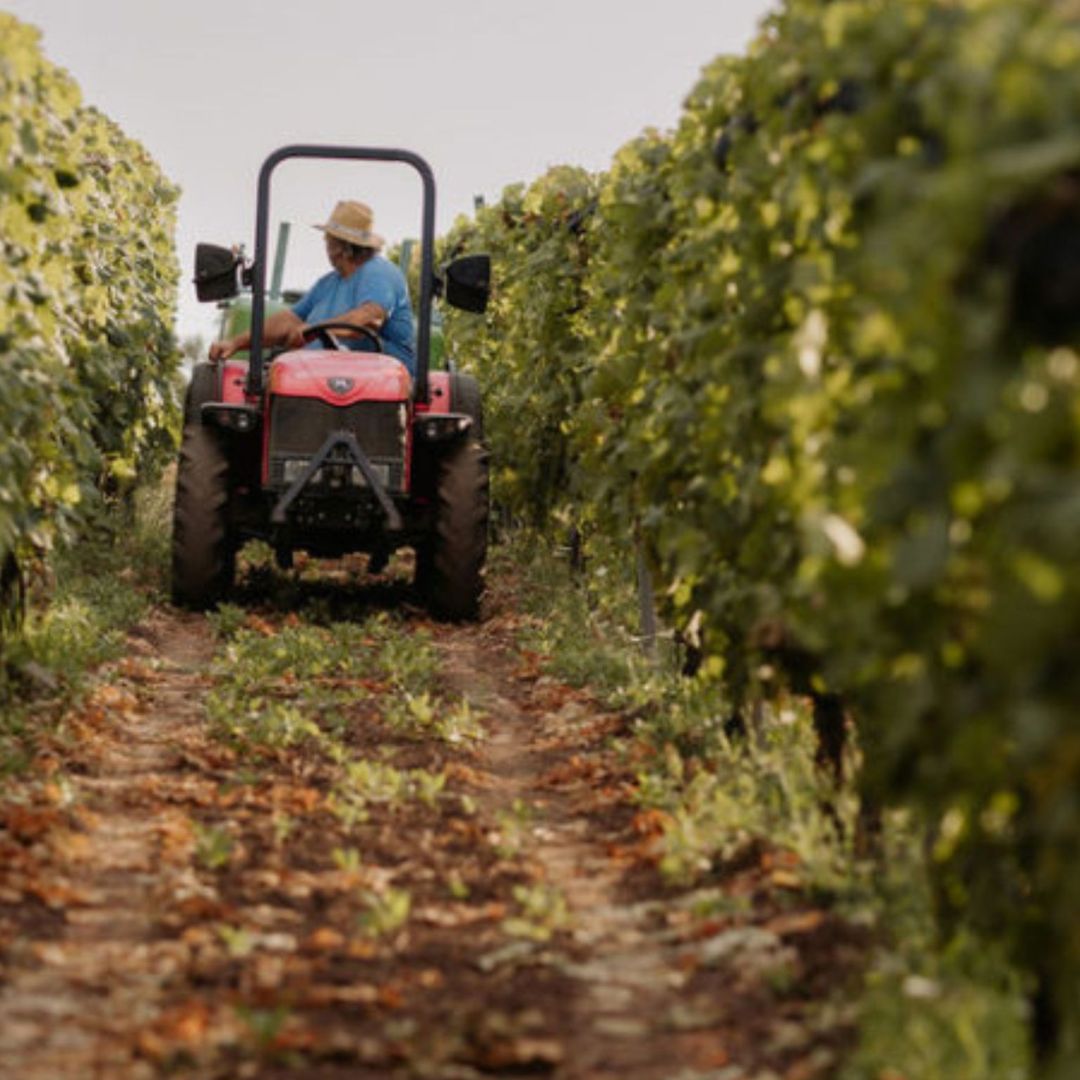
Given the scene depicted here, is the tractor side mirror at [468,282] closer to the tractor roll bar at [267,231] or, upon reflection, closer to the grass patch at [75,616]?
the tractor roll bar at [267,231]

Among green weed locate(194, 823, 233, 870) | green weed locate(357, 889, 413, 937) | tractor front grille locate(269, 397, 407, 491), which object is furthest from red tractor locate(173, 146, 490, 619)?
green weed locate(357, 889, 413, 937)

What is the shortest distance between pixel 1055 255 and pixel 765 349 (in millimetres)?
2099

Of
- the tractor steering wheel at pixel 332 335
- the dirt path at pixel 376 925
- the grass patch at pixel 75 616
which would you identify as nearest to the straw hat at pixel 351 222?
the tractor steering wheel at pixel 332 335

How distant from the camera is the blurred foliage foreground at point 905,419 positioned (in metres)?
2.46

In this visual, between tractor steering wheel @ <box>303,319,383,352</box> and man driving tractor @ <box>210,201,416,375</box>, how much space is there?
1.2 inches

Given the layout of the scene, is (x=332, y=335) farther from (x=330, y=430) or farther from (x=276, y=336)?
(x=330, y=430)

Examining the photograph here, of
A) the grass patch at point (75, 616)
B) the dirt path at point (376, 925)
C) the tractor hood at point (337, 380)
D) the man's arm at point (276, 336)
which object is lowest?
the dirt path at point (376, 925)

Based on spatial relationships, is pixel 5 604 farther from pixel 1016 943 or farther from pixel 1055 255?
pixel 1055 255

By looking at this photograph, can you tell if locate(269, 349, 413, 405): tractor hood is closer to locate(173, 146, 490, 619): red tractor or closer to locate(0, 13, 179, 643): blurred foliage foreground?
locate(173, 146, 490, 619): red tractor

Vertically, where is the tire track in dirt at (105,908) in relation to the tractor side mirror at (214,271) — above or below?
below

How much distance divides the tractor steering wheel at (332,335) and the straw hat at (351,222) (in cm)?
55

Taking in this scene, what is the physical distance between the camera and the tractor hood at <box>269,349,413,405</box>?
9438 mm

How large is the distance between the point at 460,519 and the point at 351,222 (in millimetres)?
1940

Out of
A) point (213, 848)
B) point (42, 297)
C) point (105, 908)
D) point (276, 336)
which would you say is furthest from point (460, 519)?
point (105, 908)
